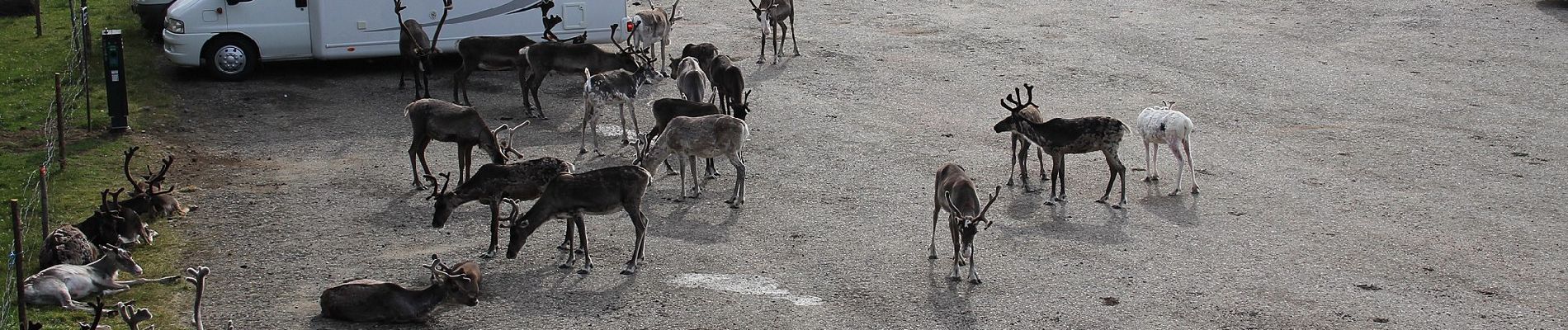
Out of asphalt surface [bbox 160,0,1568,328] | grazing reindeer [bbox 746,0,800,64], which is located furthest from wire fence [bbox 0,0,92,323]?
grazing reindeer [bbox 746,0,800,64]

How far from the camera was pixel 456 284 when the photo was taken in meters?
10.8

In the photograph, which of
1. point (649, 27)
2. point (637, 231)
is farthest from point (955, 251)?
point (649, 27)

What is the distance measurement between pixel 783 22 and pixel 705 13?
379 cm

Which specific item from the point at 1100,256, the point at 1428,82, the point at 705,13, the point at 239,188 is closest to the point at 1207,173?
the point at 1100,256

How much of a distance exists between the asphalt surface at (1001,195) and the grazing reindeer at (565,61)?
517mm

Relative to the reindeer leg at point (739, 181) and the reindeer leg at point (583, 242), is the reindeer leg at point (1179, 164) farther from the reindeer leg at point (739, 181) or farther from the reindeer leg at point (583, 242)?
the reindeer leg at point (583, 242)

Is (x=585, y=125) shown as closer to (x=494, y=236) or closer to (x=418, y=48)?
(x=418, y=48)

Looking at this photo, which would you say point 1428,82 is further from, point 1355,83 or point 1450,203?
point 1450,203

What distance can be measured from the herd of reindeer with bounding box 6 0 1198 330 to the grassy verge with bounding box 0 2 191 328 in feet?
0.84

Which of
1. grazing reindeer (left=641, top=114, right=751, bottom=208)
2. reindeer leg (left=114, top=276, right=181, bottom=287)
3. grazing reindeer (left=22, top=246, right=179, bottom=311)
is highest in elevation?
grazing reindeer (left=641, top=114, right=751, bottom=208)

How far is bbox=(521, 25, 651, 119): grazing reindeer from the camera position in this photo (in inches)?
724

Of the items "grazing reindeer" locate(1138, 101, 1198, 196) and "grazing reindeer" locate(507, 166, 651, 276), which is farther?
"grazing reindeer" locate(1138, 101, 1198, 196)

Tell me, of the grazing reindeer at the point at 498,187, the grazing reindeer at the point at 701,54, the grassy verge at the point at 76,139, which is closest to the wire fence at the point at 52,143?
the grassy verge at the point at 76,139

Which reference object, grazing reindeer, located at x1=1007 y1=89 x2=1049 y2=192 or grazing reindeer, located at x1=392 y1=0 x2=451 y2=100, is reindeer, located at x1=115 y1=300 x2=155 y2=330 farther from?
grazing reindeer, located at x1=392 y1=0 x2=451 y2=100
